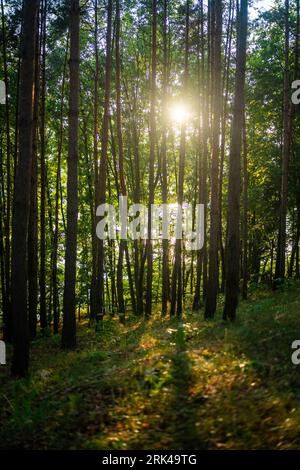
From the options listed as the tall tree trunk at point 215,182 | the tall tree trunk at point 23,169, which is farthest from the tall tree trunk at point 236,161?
the tall tree trunk at point 23,169

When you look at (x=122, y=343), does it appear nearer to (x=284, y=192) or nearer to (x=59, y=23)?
(x=284, y=192)

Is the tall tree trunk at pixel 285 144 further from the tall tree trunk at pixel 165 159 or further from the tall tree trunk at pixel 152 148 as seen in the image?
the tall tree trunk at pixel 152 148

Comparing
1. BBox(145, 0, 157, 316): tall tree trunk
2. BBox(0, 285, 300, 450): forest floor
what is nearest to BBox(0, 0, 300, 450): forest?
BBox(0, 285, 300, 450): forest floor

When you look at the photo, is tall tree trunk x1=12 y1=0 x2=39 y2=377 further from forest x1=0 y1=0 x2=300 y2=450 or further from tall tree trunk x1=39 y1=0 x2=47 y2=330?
tall tree trunk x1=39 y1=0 x2=47 y2=330

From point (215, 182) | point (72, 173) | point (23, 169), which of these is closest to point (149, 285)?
point (215, 182)

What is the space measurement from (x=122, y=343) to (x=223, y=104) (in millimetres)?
12081

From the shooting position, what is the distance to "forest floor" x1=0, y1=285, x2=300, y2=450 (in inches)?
167

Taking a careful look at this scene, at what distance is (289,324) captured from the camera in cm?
797

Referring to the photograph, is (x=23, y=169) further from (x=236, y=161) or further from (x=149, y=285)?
(x=149, y=285)

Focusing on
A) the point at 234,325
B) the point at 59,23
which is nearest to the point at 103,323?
the point at 234,325

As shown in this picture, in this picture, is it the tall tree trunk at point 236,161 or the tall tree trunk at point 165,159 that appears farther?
the tall tree trunk at point 165,159

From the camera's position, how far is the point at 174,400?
494 cm

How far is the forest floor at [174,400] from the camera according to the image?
4.23m

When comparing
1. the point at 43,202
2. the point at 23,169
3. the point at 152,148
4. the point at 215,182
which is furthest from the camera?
the point at 43,202
